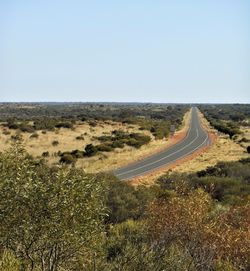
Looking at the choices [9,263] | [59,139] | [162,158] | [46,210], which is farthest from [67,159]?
[46,210]

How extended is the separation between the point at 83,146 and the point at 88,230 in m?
62.9

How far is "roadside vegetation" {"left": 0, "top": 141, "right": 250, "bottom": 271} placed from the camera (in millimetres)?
13677

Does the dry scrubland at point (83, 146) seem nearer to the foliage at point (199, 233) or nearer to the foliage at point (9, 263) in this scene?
the foliage at point (199, 233)

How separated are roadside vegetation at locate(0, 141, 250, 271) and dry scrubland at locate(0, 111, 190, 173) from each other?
1417 inches

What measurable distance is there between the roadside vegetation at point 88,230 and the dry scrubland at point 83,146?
36.0 metres

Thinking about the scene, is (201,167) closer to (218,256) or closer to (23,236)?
(218,256)

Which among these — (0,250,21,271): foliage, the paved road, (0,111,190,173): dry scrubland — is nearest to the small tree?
(0,111,190,173): dry scrubland

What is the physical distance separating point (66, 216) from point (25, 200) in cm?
125

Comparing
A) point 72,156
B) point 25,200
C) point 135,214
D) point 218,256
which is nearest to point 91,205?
point 25,200

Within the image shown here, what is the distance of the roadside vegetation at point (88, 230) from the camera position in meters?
13.7

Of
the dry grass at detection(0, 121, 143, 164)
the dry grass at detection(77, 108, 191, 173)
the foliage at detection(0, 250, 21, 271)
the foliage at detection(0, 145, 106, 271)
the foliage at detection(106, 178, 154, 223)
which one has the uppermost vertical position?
A: the foliage at detection(0, 145, 106, 271)

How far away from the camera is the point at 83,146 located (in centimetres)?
7694

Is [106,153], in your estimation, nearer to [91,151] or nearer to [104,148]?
[104,148]

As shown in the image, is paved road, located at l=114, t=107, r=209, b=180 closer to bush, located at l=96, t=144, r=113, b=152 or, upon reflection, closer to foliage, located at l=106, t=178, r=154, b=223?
bush, located at l=96, t=144, r=113, b=152
